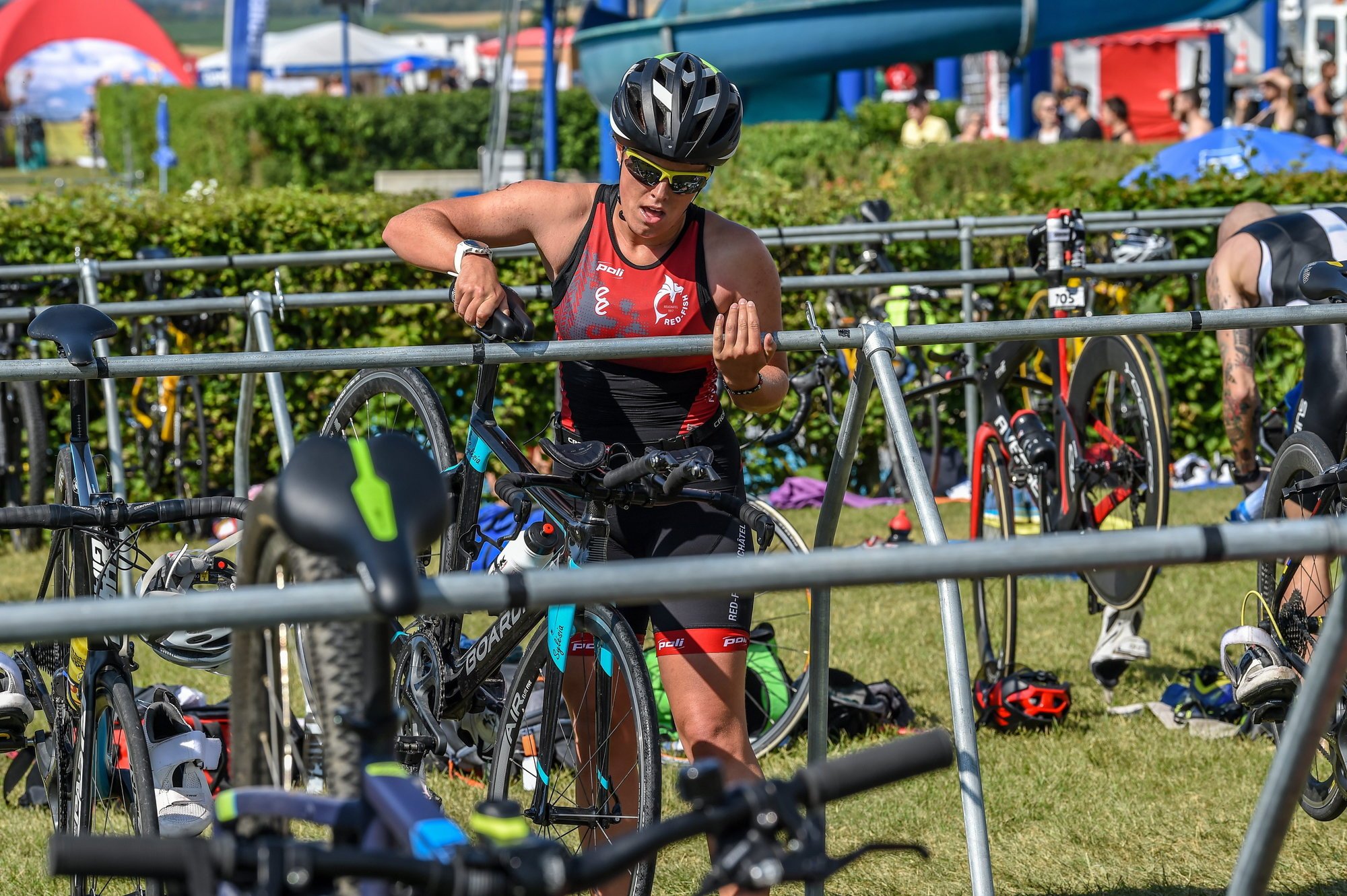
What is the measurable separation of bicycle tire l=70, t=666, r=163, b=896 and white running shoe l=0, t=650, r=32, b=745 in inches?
12.8

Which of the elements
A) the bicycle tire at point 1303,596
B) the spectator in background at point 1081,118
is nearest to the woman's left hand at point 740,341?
the bicycle tire at point 1303,596

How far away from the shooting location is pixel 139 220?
8.70 metres

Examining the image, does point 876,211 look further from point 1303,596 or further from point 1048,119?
point 1048,119

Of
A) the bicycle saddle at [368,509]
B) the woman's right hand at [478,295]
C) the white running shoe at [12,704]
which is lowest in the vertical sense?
the white running shoe at [12,704]

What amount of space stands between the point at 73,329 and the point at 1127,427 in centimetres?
405

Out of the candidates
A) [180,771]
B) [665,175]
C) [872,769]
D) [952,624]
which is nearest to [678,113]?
[665,175]

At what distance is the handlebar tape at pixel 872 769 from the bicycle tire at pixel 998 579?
3.65m

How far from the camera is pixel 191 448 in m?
8.93

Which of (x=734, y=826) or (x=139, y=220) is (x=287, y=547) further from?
(x=139, y=220)

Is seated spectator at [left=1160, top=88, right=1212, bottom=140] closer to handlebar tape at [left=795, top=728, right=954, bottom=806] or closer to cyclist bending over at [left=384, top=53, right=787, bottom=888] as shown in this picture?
cyclist bending over at [left=384, top=53, right=787, bottom=888]

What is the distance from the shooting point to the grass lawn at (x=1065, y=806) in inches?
168

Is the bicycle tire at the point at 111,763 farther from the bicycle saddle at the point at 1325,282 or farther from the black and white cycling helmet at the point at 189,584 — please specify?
the bicycle saddle at the point at 1325,282

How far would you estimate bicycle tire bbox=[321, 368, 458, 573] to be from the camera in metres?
4.02

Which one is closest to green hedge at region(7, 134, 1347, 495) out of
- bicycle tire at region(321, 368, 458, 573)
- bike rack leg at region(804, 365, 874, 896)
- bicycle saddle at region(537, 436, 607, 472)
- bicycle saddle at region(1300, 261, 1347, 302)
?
bicycle tire at region(321, 368, 458, 573)
